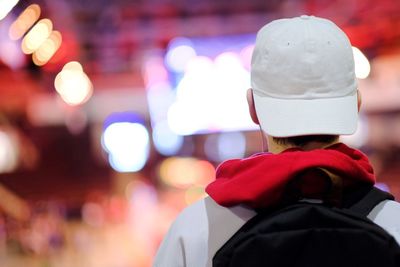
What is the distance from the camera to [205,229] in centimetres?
143

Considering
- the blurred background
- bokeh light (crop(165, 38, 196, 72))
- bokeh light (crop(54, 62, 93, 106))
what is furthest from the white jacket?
bokeh light (crop(54, 62, 93, 106))

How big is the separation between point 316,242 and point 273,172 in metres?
0.12

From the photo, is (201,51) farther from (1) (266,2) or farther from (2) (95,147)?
(2) (95,147)

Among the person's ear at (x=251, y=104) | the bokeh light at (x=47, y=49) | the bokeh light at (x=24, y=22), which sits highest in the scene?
the bokeh light at (x=24, y=22)

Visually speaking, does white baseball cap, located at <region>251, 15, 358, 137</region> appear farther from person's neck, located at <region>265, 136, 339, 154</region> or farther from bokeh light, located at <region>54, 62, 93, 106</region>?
bokeh light, located at <region>54, 62, 93, 106</region>

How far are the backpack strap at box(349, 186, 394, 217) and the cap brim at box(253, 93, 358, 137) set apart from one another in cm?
11

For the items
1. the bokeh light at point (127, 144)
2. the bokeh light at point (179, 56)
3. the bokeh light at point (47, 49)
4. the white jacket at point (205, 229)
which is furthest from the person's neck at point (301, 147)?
the bokeh light at point (127, 144)

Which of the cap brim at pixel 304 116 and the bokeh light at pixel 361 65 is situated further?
the bokeh light at pixel 361 65

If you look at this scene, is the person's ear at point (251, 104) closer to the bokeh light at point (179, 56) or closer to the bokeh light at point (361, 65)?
the bokeh light at point (361, 65)

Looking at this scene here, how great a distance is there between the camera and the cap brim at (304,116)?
1.44m

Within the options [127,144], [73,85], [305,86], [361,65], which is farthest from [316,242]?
[127,144]

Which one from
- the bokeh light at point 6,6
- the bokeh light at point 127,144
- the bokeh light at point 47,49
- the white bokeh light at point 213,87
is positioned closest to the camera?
the bokeh light at point 6,6

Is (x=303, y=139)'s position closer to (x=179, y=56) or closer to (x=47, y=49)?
(x=47, y=49)

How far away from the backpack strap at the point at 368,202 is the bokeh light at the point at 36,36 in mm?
5895
